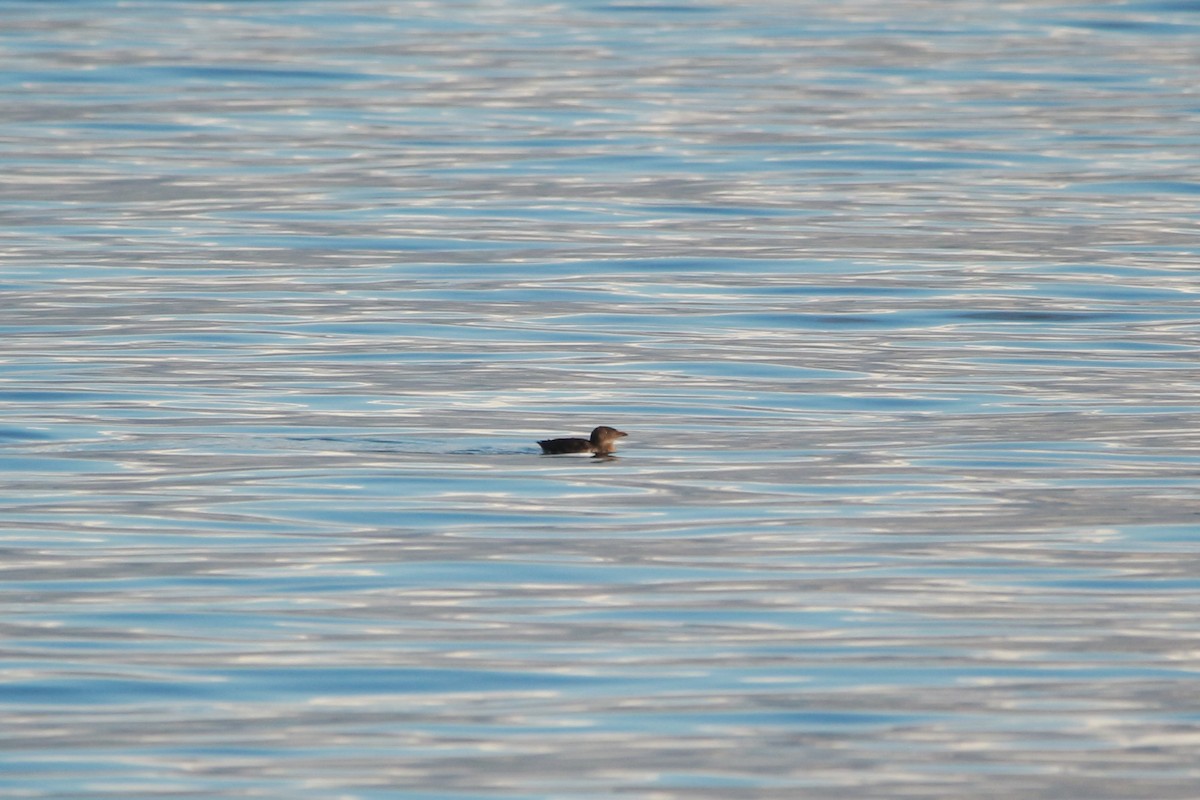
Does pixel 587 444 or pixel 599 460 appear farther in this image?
pixel 599 460

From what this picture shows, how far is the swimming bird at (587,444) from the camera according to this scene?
35.2 feet

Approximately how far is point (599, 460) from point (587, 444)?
17 cm

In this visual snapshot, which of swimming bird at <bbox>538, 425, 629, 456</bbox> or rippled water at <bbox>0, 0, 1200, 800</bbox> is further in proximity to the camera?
swimming bird at <bbox>538, 425, 629, 456</bbox>

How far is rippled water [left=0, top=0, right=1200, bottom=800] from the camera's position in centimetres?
723

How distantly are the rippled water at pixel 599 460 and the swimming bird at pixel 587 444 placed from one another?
0.11 metres

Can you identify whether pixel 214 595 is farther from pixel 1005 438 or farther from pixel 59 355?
pixel 59 355

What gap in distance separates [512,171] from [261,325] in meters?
7.97

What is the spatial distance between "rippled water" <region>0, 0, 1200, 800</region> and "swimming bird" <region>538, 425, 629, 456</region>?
112 mm

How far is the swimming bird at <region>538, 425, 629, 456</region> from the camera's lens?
10.7 m

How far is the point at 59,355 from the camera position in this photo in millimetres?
14156

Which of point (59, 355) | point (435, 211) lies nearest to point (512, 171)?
point (435, 211)

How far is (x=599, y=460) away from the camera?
1091 centimetres

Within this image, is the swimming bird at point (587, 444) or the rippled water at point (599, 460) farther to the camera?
the swimming bird at point (587, 444)

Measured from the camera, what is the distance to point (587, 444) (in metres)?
10.8
